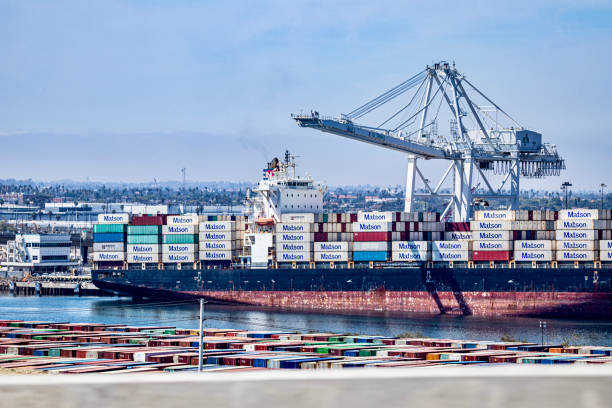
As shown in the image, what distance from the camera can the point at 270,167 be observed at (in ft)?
198

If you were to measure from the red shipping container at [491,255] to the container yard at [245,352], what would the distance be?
14823 mm

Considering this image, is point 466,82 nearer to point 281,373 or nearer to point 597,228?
point 597,228

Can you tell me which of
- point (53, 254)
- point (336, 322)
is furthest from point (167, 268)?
point (53, 254)

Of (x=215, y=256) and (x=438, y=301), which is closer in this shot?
(x=438, y=301)

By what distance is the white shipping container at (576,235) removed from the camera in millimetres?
47062

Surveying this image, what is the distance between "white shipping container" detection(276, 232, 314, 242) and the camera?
5156cm

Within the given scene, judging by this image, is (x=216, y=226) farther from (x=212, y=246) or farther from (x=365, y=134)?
(x=365, y=134)

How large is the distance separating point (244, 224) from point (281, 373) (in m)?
51.9

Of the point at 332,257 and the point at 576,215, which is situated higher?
the point at 576,215

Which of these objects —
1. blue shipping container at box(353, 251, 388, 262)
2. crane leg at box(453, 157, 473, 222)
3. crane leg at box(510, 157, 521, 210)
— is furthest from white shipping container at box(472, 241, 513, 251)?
crane leg at box(510, 157, 521, 210)

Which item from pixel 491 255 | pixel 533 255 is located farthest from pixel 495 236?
pixel 533 255

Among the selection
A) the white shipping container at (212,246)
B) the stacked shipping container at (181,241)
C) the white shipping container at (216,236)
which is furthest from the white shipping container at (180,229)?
the white shipping container at (212,246)

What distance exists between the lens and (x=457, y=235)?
5047cm

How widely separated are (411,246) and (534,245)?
19.6ft
